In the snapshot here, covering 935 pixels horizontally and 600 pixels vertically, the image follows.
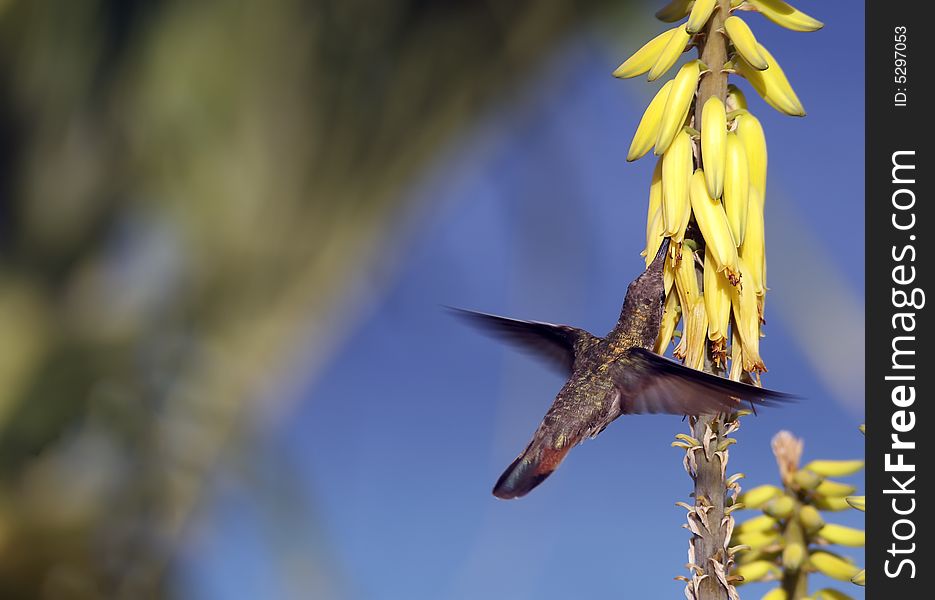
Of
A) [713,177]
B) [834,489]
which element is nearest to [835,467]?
[834,489]

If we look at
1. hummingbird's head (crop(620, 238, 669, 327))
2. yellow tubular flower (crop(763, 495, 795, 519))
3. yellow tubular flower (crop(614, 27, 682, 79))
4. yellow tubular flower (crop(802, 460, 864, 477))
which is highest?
yellow tubular flower (crop(614, 27, 682, 79))

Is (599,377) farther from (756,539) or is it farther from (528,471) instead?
(756,539)

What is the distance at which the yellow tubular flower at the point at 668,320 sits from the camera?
81cm

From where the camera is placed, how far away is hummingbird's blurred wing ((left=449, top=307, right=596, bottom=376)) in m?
1.06

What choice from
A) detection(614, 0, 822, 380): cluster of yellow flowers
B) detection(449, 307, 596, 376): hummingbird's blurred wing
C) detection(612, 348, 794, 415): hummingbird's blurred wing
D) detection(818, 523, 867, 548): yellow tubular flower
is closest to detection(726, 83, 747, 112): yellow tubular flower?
detection(614, 0, 822, 380): cluster of yellow flowers

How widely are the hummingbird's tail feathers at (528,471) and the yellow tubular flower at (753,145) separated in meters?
0.40

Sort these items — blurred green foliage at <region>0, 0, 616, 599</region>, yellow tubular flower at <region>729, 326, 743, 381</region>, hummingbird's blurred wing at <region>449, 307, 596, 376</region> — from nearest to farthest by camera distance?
yellow tubular flower at <region>729, 326, 743, 381</region> < blurred green foliage at <region>0, 0, 616, 599</region> < hummingbird's blurred wing at <region>449, 307, 596, 376</region>

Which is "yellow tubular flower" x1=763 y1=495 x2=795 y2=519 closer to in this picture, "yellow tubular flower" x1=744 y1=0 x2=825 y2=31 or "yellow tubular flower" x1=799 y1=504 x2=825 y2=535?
"yellow tubular flower" x1=799 y1=504 x2=825 y2=535

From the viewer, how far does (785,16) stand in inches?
30.8

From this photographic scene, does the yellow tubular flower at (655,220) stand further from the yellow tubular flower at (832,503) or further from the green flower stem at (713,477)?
the yellow tubular flower at (832,503)

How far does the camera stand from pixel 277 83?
2.86 ft

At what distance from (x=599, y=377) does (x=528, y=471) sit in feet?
0.46

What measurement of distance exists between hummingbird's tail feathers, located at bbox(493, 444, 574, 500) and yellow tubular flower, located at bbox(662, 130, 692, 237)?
343 mm
